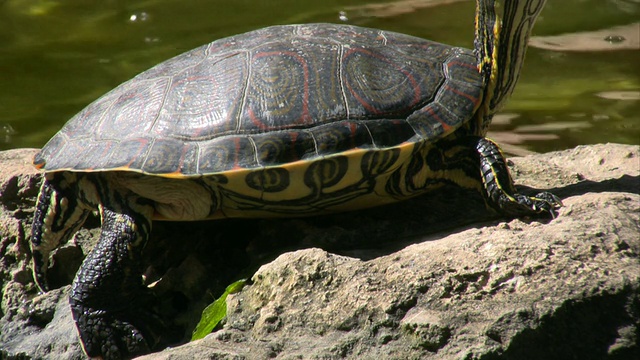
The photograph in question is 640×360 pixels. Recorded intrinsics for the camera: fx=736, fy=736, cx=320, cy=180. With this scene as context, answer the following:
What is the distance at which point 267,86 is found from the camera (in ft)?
12.0

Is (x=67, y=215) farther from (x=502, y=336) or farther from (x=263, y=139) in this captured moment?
(x=502, y=336)

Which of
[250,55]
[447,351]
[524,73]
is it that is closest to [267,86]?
[250,55]

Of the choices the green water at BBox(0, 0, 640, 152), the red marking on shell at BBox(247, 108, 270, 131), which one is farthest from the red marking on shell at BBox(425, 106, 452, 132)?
the green water at BBox(0, 0, 640, 152)

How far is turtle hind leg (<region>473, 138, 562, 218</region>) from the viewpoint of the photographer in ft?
11.2

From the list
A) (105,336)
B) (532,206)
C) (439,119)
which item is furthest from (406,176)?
(105,336)

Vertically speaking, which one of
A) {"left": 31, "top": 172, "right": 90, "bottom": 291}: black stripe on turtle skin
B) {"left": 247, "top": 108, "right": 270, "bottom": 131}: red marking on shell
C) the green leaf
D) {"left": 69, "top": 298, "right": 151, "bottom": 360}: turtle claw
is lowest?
{"left": 69, "top": 298, "right": 151, "bottom": 360}: turtle claw

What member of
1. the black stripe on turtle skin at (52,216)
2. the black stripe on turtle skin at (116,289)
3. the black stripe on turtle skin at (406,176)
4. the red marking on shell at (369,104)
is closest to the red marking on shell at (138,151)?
the black stripe on turtle skin at (116,289)

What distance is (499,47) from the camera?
12.8 feet

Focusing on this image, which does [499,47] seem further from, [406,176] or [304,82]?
[304,82]

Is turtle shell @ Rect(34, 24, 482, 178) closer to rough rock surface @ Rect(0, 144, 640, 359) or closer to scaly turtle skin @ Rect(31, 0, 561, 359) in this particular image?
scaly turtle skin @ Rect(31, 0, 561, 359)

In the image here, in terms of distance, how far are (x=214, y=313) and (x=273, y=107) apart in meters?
1.03

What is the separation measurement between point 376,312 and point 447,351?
33 cm

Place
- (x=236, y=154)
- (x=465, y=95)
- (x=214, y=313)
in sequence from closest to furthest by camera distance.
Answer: (x=214, y=313) < (x=236, y=154) < (x=465, y=95)

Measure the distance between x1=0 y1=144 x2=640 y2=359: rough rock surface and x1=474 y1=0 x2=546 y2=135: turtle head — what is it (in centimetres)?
53
